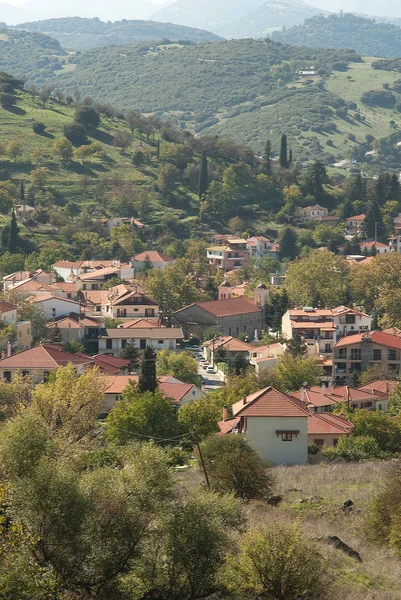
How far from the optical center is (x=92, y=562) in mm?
22094

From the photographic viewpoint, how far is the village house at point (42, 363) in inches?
2265

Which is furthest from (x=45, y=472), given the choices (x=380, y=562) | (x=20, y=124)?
(x=20, y=124)

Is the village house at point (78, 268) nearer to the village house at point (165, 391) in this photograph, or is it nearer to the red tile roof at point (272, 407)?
the village house at point (165, 391)

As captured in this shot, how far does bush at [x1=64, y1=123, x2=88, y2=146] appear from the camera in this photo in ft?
444

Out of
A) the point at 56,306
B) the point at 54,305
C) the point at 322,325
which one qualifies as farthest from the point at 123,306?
the point at 322,325

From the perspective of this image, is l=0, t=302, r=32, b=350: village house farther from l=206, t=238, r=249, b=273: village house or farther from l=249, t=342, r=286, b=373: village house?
l=206, t=238, r=249, b=273: village house

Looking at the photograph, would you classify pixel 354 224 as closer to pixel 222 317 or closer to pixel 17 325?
pixel 222 317

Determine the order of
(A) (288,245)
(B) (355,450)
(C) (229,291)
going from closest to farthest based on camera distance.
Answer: (B) (355,450)
(C) (229,291)
(A) (288,245)

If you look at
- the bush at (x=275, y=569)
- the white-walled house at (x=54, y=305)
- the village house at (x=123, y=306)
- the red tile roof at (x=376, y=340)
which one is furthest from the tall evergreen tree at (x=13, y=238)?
the bush at (x=275, y=569)

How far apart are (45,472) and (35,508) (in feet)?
2.60

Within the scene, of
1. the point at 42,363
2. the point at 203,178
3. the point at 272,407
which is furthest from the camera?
the point at 203,178

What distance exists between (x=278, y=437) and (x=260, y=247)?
→ 76843mm

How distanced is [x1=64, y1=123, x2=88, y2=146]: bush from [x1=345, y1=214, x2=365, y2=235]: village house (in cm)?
3211

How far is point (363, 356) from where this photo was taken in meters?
70.1
